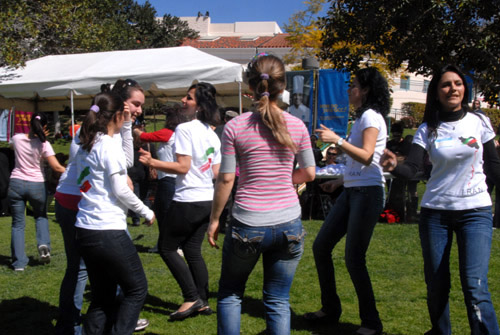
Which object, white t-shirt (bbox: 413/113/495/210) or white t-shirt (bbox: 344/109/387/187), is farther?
white t-shirt (bbox: 344/109/387/187)

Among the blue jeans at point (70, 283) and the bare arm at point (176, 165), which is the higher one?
the bare arm at point (176, 165)

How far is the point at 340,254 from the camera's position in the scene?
6.65m

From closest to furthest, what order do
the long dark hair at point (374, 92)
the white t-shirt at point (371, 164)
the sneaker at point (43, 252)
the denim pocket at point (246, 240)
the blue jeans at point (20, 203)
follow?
the denim pocket at point (246, 240) < the white t-shirt at point (371, 164) < the long dark hair at point (374, 92) < the blue jeans at point (20, 203) < the sneaker at point (43, 252)

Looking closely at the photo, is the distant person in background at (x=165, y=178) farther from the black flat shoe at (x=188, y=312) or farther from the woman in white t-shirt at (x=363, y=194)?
the woman in white t-shirt at (x=363, y=194)

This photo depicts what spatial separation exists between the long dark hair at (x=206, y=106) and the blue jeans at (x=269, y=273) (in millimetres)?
1617

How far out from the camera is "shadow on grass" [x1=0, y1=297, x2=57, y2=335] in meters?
4.14

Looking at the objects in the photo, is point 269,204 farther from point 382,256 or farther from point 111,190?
point 382,256

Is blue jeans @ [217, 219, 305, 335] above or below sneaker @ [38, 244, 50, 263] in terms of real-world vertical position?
above

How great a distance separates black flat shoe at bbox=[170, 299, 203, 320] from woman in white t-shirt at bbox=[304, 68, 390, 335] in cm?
115

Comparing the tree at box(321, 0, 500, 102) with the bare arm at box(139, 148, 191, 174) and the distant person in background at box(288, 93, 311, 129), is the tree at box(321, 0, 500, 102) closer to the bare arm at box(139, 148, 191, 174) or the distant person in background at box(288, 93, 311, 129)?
the bare arm at box(139, 148, 191, 174)

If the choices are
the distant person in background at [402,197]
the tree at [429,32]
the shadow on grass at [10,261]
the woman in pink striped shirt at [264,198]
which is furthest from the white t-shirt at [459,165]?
the distant person in background at [402,197]

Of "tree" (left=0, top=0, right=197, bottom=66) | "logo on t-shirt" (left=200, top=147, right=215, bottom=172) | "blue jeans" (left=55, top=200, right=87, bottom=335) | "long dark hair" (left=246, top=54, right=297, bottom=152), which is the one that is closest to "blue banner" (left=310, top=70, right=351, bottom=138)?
"tree" (left=0, top=0, right=197, bottom=66)

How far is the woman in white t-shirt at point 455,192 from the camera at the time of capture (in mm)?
3072

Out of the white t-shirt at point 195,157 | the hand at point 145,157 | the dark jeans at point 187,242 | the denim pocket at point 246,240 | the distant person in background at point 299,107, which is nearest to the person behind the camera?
the denim pocket at point 246,240
